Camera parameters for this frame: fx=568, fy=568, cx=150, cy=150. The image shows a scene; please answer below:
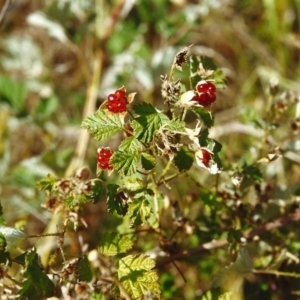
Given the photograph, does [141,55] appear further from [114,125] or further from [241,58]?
[114,125]

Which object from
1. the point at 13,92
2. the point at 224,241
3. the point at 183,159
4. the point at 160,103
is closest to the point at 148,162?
A: the point at 183,159

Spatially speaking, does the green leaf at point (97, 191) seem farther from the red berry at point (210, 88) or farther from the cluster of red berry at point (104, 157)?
the red berry at point (210, 88)

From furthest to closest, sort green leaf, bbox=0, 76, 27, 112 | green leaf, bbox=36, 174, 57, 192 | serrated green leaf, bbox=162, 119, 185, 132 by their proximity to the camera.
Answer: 1. green leaf, bbox=0, 76, 27, 112
2. green leaf, bbox=36, 174, 57, 192
3. serrated green leaf, bbox=162, 119, 185, 132

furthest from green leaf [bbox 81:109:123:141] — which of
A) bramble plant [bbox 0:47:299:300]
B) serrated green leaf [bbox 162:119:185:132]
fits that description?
serrated green leaf [bbox 162:119:185:132]

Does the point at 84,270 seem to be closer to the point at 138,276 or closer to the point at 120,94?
the point at 138,276

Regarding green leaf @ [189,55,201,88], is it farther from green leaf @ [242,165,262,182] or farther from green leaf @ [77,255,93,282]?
green leaf @ [77,255,93,282]
